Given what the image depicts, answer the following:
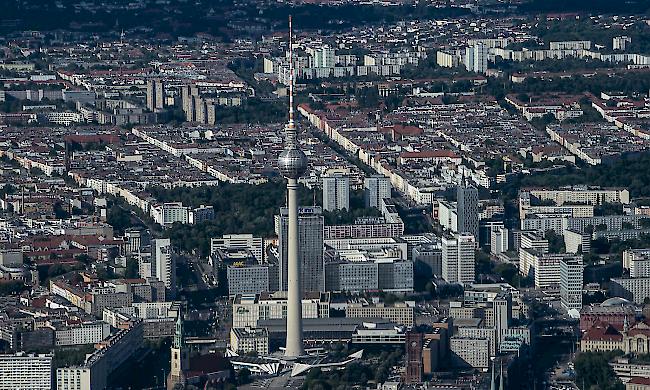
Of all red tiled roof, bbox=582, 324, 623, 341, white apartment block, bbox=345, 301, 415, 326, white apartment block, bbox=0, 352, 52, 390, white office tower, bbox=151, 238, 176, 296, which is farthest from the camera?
white office tower, bbox=151, 238, 176, 296

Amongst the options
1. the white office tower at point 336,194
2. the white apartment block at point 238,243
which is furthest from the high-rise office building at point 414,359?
the white office tower at point 336,194

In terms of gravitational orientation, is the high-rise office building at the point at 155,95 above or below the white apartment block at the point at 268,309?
below

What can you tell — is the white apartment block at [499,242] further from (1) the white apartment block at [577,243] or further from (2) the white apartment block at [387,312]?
(2) the white apartment block at [387,312]

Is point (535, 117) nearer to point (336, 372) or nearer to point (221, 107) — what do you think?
point (221, 107)

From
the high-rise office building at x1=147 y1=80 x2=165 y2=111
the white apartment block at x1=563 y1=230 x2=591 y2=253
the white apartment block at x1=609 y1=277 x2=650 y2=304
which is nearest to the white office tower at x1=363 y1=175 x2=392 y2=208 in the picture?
the white apartment block at x1=563 y1=230 x2=591 y2=253

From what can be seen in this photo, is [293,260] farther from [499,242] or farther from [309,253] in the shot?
[499,242]

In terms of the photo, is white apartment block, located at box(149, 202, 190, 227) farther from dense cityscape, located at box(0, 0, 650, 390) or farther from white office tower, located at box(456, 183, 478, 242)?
white office tower, located at box(456, 183, 478, 242)
